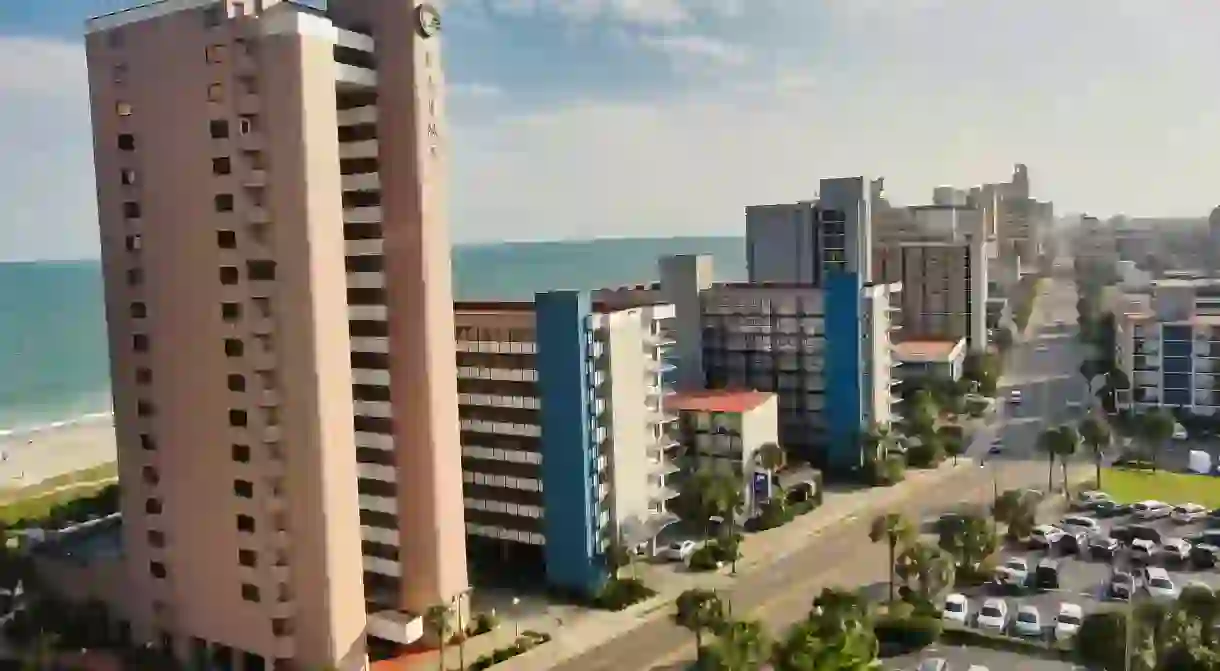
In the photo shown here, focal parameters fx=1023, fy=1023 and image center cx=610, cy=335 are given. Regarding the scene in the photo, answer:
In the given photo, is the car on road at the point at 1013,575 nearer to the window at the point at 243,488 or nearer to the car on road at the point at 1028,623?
the car on road at the point at 1028,623

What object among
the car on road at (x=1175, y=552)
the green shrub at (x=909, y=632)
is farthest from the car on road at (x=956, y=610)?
the car on road at (x=1175, y=552)

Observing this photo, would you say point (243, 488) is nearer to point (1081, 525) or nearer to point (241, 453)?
point (241, 453)

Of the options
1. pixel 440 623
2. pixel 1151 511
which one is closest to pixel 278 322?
pixel 440 623

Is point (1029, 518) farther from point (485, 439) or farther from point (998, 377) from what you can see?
point (998, 377)

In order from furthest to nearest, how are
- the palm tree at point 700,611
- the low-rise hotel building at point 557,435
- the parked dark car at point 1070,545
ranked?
the parked dark car at point 1070,545 < the low-rise hotel building at point 557,435 < the palm tree at point 700,611

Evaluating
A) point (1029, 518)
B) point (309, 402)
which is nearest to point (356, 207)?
point (309, 402)

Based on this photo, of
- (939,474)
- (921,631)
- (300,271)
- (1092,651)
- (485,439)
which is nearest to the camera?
(1092,651)
